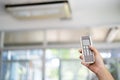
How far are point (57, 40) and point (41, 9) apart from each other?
3.38 ft

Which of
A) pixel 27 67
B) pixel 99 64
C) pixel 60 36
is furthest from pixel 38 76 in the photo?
pixel 99 64

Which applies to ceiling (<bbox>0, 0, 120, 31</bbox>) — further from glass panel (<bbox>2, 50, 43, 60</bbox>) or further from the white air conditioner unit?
glass panel (<bbox>2, 50, 43, 60</bbox>)

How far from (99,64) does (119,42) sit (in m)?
3.21

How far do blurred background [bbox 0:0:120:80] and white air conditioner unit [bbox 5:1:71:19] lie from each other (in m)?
0.02

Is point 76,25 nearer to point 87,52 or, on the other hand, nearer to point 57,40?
point 57,40

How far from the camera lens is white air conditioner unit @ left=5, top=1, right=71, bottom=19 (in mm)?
3691

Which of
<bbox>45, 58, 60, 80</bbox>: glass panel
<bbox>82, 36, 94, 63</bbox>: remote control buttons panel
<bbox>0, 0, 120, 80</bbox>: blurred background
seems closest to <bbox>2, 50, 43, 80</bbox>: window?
<bbox>0, 0, 120, 80</bbox>: blurred background

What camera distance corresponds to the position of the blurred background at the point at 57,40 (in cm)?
426

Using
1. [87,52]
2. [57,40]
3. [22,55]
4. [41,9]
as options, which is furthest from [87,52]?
[22,55]

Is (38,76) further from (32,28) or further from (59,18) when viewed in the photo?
(59,18)

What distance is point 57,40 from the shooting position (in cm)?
458

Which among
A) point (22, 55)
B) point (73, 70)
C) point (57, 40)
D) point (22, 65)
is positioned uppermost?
point (57, 40)

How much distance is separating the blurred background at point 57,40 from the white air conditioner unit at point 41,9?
2 centimetres

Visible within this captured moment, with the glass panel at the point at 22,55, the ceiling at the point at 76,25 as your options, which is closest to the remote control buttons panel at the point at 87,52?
the ceiling at the point at 76,25
